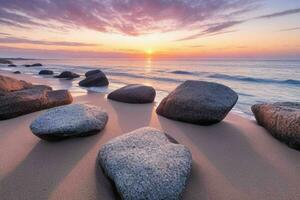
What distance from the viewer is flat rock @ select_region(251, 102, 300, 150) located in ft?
10.6

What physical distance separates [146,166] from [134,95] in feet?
13.8

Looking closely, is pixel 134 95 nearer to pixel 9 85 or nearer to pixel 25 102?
pixel 25 102

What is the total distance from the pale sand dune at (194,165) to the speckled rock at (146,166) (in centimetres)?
22

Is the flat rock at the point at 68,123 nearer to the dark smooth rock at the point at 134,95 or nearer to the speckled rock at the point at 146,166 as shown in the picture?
the speckled rock at the point at 146,166

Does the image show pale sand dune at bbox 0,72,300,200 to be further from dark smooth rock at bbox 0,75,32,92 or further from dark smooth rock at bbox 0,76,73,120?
dark smooth rock at bbox 0,75,32,92

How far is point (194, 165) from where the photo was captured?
2686 mm

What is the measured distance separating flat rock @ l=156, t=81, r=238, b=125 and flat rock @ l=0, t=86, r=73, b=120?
9.15ft

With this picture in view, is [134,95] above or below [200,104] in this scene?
below

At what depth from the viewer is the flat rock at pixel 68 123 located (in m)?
3.12

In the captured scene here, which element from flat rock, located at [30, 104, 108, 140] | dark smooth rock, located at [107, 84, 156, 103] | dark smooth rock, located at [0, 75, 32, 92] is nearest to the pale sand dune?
flat rock, located at [30, 104, 108, 140]

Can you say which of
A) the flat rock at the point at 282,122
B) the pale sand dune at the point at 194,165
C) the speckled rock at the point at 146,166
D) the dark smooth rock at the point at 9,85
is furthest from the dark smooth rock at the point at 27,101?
the flat rock at the point at 282,122

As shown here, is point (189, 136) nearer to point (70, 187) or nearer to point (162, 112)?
point (162, 112)

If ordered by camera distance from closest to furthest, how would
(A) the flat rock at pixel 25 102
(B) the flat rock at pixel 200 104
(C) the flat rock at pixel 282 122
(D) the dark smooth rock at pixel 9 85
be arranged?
(C) the flat rock at pixel 282 122
(B) the flat rock at pixel 200 104
(A) the flat rock at pixel 25 102
(D) the dark smooth rock at pixel 9 85

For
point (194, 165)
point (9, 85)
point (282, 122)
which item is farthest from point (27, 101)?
point (282, 122)
